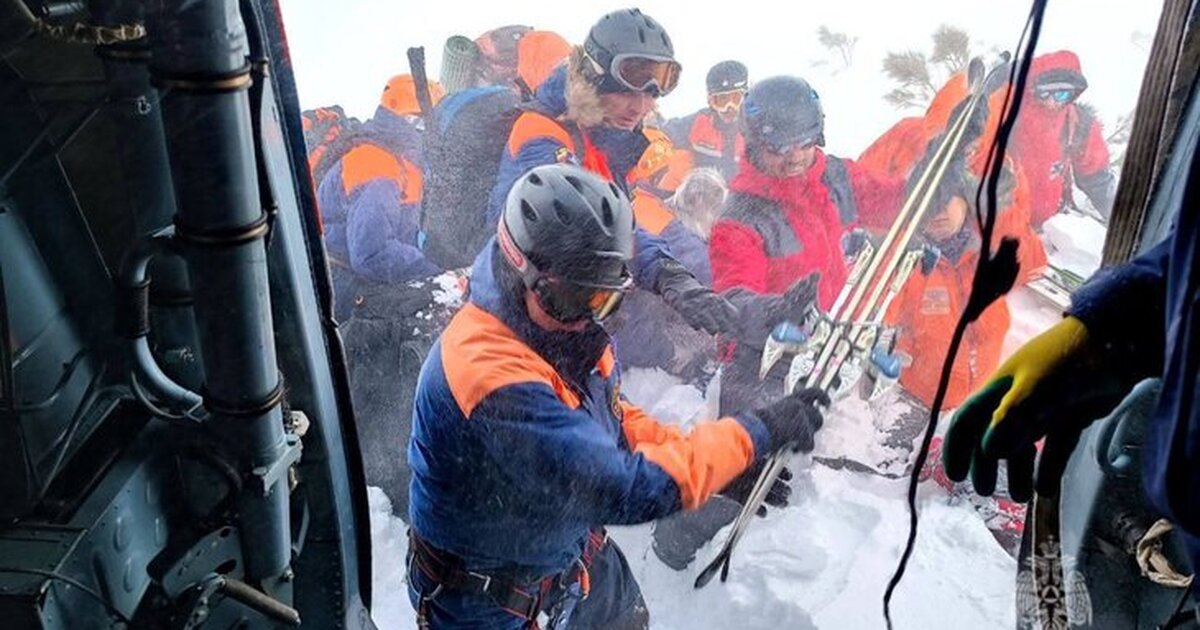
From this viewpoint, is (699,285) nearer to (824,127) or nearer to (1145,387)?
(824,127)

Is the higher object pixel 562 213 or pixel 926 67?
pixel 926 67

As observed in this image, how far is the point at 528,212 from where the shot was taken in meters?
1.92

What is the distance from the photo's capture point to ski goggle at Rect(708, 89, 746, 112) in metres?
2.76

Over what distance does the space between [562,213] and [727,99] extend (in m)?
1.13

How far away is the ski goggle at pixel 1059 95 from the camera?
2.73 meters

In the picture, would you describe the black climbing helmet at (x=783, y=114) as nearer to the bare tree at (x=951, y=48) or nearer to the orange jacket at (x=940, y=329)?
the bare tree at (x=951, y=48)

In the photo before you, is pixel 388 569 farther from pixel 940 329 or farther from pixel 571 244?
pixel 940 329

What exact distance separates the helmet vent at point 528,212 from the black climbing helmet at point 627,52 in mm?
622

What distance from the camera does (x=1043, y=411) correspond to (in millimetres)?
1271

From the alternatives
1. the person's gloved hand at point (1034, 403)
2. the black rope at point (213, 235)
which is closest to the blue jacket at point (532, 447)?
the black rope at point (213, 235)

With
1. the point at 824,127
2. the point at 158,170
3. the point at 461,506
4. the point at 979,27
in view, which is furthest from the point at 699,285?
the point at 158,170

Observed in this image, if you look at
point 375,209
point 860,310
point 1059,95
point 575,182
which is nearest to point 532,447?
point 575,182

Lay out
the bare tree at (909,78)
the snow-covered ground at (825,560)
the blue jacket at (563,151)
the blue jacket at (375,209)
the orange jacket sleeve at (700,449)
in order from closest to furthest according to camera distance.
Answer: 1. the orange jacket sleeve at (700,449)
2. the blue jacket at (563,151)
3. the snow-covered ground at (825,560)
4. the bare tree at (909,78)
5. the blue jacket at (375,209)

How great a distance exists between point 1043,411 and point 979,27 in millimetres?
1716
